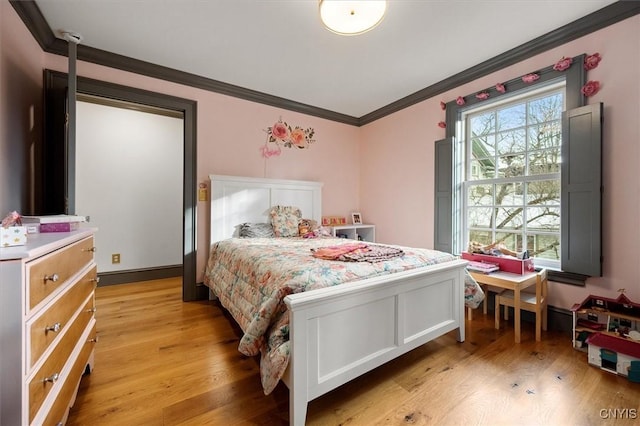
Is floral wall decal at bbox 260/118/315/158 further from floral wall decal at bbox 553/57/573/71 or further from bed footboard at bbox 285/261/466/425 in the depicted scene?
floral wall decal at bbox 553/57/573/71

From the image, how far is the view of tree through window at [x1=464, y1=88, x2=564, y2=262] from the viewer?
2.38 metres

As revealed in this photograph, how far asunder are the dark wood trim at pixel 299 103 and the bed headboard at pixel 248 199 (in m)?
1.05

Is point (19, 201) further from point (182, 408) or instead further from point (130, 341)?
point (182, 408)

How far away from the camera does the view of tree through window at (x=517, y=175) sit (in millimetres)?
2381

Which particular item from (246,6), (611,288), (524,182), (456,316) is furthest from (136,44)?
(611,288)

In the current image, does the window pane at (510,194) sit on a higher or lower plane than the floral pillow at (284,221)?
higher

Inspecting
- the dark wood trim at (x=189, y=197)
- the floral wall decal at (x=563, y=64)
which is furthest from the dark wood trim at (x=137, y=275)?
the floral wall decal at (x=563, y=64)

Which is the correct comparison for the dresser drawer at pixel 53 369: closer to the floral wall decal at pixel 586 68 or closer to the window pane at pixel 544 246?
the window pane at pixel 544 246

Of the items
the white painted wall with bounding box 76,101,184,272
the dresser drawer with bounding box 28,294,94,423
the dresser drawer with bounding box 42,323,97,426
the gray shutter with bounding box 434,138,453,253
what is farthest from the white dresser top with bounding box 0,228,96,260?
the gray shutter with bounding box 434,138,453,253

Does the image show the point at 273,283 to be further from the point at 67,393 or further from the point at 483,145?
the point at 483,145

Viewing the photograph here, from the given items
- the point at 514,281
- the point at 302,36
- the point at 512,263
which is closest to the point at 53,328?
the point at 302,36

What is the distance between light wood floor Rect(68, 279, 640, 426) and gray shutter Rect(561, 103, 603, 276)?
2.16ft

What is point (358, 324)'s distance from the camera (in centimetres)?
144
